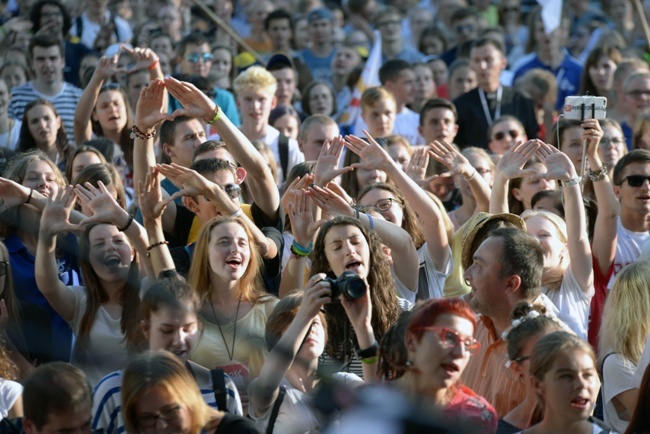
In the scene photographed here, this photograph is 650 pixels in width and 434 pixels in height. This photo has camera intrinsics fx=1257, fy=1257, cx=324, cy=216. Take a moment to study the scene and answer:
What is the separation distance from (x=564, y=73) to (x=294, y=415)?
8.13m

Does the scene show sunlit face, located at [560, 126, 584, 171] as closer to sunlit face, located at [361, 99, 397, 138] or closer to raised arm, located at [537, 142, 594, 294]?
sunlit face, located at [361, 99, 397, 138]

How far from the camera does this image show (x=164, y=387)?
162 inches

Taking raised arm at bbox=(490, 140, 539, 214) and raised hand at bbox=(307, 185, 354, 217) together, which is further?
raised arm at bbox=(490, 140, 539, 214)

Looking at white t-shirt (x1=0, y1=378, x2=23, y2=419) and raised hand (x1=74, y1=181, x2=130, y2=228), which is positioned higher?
raised hand (x1=74, y1=181, x2=130, y2=228)

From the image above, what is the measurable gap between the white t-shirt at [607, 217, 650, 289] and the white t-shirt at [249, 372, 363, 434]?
8.15 ft

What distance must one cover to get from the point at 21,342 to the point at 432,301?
2023 millimetres

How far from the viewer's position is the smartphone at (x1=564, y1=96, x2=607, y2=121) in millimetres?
6750

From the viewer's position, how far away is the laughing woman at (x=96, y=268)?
566 centimetres

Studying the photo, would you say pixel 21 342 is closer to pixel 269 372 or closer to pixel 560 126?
pixel 269 372

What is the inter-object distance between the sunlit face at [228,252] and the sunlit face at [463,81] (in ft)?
17.8

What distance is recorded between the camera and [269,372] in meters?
4.62

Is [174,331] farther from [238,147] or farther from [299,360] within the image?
[238,147]

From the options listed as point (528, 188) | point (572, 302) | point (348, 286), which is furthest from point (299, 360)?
point (528, 188)

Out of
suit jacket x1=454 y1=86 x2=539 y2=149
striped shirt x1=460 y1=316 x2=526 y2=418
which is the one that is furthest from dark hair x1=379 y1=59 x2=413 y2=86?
striped shirt x1=460 y1=316 x2=526 y2=418
